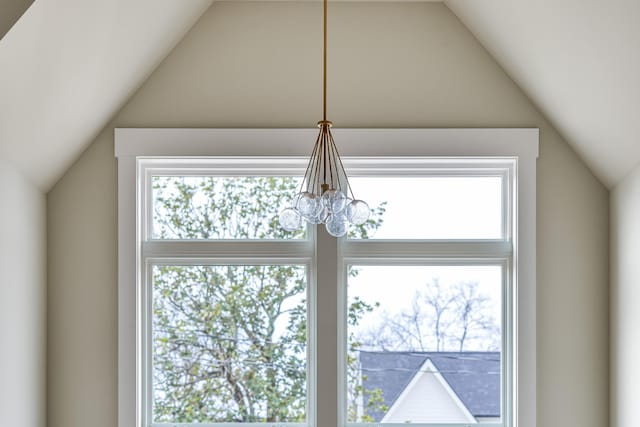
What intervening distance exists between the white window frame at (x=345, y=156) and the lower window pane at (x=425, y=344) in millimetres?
145

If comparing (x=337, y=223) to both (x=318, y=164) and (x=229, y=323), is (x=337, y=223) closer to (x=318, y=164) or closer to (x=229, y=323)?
(x=318, y=164)

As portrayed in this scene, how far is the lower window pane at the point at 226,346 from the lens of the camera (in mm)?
3305
